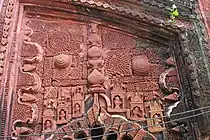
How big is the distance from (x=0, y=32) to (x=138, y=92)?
1934mm

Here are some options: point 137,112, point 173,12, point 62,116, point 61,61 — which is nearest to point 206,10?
point 173,12

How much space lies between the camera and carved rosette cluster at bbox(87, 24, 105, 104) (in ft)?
15.3

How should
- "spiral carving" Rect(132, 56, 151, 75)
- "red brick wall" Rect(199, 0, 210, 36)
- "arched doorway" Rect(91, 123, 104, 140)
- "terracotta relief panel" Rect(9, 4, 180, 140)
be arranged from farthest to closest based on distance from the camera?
1. "red brick wall" Rect(199, 0, 210, 36)
2. "spiral carving" Rect(132, 56, 151, 75)
3. "terracotta relief panel" Rect(9, 4, 180, 140)
4. "arched doorway" Rect(91, 123, 104, 140)

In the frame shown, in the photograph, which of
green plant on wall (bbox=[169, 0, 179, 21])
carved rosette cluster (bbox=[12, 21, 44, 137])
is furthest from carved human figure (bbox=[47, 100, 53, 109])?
green plant on wall (bbox=[169, 0, 179, 21])

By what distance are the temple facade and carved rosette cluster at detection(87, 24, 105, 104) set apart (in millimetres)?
13

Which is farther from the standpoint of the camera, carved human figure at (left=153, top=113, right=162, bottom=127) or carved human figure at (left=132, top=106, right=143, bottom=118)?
carved human figure at (left=132, top=106, right=143, bottom=118)

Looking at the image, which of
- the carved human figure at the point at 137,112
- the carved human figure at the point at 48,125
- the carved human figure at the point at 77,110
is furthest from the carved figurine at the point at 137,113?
the carved human figure at the point at 48,125

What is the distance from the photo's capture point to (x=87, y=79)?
4746 mm

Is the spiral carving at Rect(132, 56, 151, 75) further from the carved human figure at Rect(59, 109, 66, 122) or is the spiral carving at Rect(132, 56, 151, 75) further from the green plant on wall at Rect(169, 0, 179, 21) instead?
the carved human figure at Rect(59, 109, 66, 122)

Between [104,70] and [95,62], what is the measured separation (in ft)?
0.51

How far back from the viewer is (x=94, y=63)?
4.85m

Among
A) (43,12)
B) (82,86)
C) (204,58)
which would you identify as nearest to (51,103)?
(82,86)

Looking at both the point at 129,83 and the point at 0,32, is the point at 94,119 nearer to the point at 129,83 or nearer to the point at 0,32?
the point at 129,83

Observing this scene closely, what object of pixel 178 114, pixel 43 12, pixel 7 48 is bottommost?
pixel 178 114
